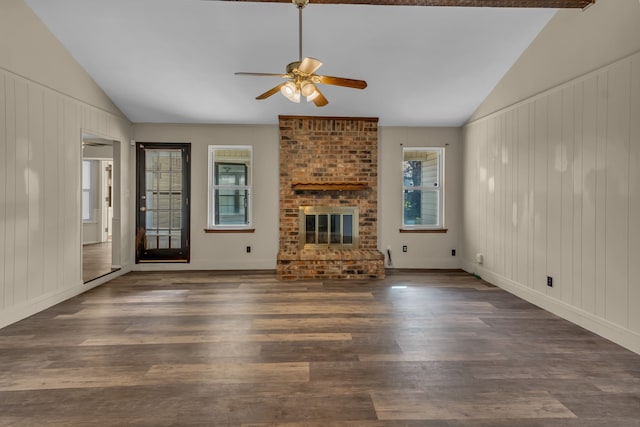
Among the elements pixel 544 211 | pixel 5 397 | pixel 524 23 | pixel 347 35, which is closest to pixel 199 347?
pixel 5 397

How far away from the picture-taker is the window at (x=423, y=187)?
577 centimetres

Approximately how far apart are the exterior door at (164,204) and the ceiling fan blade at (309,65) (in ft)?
11.5

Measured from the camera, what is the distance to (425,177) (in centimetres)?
579

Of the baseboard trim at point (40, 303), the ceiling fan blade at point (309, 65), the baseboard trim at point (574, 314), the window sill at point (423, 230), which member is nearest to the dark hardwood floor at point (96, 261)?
the baseboard trim at point (40, 303)

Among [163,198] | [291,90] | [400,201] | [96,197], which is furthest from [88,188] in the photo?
[291,90]

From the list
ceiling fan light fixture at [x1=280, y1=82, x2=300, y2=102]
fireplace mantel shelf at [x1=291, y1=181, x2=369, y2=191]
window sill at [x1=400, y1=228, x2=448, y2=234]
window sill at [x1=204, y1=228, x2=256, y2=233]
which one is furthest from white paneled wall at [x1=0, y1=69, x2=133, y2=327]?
window sill at [x1=400, y1=228, x2=448, y2=234]

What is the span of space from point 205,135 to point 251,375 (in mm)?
4301

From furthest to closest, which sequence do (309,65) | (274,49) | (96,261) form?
(96,261)
(274,49)
(309,65)

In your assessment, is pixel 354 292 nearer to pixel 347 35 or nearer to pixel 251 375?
pixel 251 375

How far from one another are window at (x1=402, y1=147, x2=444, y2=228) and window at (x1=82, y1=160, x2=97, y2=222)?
7.61 meters

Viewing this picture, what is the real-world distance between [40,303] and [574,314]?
17.6ft

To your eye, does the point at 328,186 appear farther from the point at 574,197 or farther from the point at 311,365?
the point at 311,365

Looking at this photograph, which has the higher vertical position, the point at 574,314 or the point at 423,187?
the point at 423,187

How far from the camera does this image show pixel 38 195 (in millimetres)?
3564
